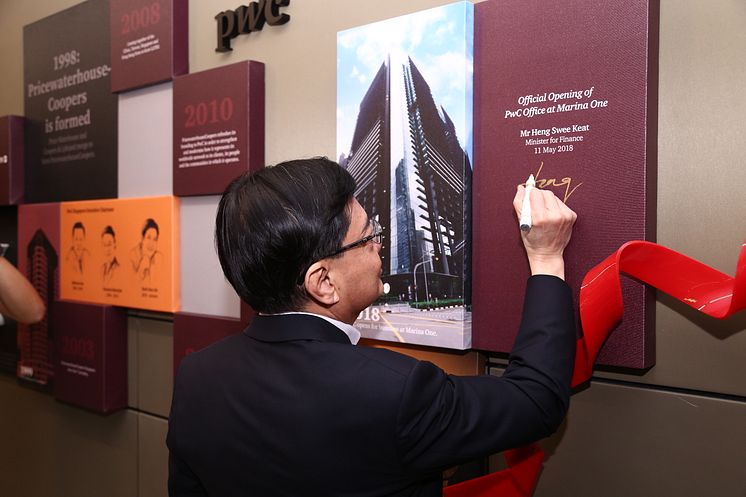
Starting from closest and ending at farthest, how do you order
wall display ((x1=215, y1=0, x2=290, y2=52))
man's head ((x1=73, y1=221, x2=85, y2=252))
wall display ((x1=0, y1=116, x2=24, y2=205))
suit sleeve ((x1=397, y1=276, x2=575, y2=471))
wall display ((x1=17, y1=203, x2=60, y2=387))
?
suit sleeve ((x1=397, y1=276, x2=575, y2=471)) < wall display ((x1=215, y1=0, x2=290, y2=52)) < man's head ((x1=73, y1=221, x2=85, y2=252)) < wall display ((x1=17, y1=203, x2=60, y2=387)) < wall display ((x1=0, y1=116, x2=24, y2=205))

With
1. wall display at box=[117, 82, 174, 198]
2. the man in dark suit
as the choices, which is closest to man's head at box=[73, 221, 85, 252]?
wall display at box=[117, 82, 174, 198]

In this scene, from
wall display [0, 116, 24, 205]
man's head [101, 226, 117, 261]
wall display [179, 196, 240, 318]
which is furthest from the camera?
wall display [0, 116, 24, 205]

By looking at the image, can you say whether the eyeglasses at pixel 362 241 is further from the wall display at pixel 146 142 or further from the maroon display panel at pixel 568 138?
the wall display at pixel 146 142

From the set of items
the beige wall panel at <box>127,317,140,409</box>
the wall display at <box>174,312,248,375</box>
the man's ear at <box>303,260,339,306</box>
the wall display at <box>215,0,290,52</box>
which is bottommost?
the beige wall panel at <box>127,317,140,409</box>

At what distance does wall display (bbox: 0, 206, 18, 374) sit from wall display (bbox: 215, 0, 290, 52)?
1361mm

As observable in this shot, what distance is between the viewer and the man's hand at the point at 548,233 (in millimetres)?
1125

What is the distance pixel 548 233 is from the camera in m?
1.13

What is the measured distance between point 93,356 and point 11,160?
3.01 feet

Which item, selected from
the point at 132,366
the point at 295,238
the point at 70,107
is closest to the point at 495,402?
the point at 295,238

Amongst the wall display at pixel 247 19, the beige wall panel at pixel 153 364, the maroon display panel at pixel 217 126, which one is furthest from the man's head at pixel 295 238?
the beige wall panel at pixel 153 364

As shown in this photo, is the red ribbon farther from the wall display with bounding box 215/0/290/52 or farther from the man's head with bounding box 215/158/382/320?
the wall display with bounding box 215/0/290/52

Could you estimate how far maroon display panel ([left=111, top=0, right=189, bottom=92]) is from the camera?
1906 mm

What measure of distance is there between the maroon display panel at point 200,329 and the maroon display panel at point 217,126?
1.21 feet
